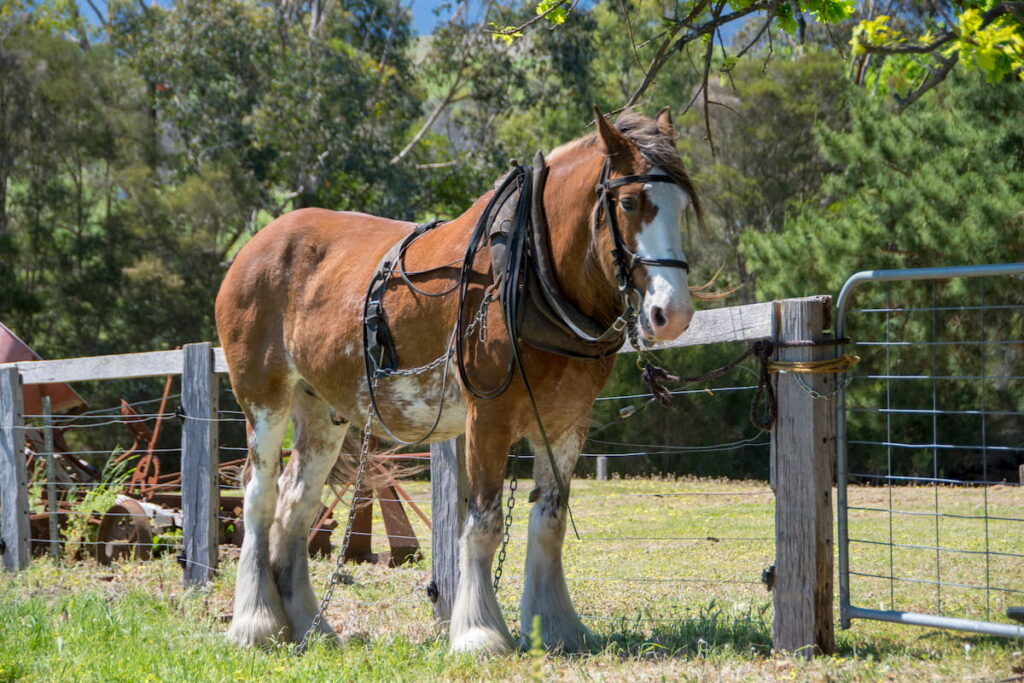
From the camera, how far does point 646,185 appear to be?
388 centimetres

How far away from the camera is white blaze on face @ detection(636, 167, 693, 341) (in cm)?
365

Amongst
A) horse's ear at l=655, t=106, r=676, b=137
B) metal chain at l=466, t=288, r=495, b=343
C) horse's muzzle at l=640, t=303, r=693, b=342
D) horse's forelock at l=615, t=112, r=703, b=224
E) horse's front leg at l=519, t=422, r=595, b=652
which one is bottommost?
horse's front leg at l=519, t=422, r=595, b=652

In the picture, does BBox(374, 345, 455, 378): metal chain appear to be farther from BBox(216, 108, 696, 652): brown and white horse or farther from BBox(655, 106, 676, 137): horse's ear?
BBox(655, 106, 676, 137): horse's ear

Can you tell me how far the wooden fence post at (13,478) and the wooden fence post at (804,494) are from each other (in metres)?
6.07

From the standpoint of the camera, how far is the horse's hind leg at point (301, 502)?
5.51 metres

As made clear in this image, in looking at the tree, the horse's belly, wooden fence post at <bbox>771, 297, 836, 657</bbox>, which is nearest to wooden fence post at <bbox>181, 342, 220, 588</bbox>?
the horse's belly

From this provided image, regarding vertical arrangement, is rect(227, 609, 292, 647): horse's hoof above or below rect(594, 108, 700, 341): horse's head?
below

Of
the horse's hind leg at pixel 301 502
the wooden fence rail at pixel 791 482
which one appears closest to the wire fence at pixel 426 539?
the horse's hind leg at pixel 301 502

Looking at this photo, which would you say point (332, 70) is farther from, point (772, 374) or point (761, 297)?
point (772, 374)

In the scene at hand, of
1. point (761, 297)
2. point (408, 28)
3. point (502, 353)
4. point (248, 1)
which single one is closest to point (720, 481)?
point (761, 297)

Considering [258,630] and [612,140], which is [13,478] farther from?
[612,140]

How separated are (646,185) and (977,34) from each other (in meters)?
1.26

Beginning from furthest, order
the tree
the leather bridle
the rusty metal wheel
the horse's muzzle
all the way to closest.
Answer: the tree < the rusty metal wheel < the leather bridle < the horse's muzzle

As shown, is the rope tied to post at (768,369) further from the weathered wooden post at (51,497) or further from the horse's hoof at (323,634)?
the weathered wooden post at (51,497)
